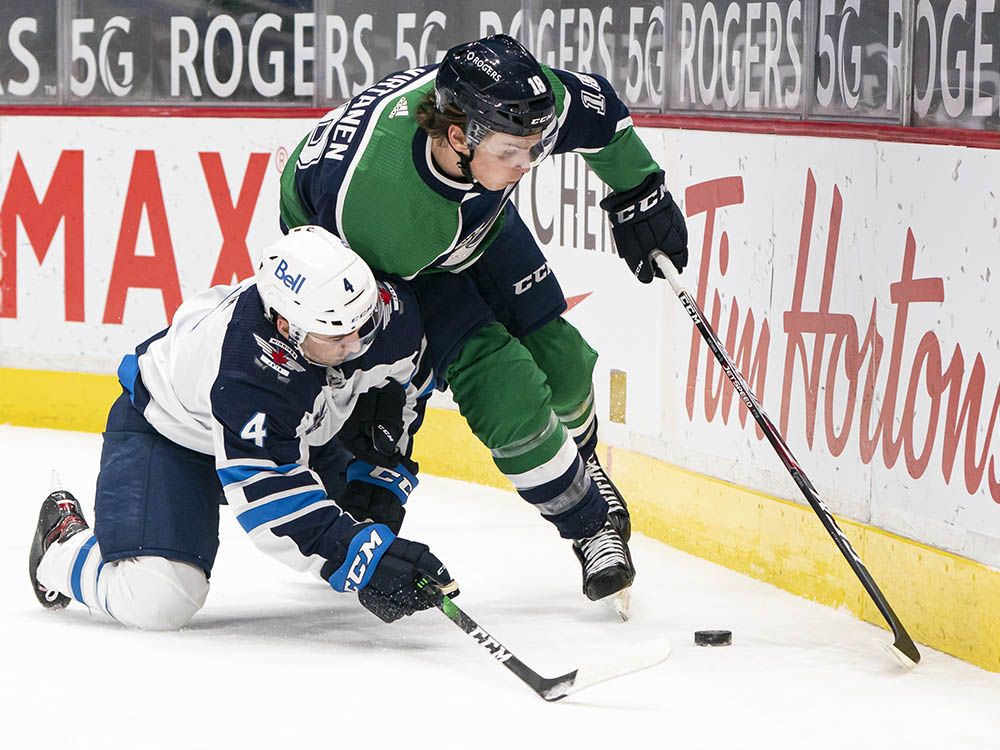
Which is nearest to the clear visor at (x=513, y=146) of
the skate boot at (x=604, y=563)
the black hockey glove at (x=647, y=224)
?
the black hockey glove at (x=647, y=224)

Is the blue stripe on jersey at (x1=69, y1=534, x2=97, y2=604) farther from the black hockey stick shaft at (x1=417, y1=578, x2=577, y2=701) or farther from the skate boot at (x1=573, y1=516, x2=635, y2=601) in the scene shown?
the skate boot at (x1=573, y1=516, x2=635, y2=601)

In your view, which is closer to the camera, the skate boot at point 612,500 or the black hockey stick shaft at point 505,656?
the black hockey stick shaft at point 505,656

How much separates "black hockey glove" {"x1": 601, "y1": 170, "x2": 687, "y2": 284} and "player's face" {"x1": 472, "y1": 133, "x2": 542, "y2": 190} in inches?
19.6

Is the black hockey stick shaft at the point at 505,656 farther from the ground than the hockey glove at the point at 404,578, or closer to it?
closer to it

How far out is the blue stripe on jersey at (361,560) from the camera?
316 centimetres

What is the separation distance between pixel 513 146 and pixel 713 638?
1002mm

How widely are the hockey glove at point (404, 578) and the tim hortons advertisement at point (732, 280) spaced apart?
3.16 feet

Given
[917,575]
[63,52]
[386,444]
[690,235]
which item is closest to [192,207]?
[63,52]

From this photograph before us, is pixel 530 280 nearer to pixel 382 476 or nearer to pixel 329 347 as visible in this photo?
pixel 382 476

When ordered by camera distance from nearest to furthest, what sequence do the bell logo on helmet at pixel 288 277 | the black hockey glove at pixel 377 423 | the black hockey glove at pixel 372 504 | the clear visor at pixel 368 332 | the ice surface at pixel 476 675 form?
the ice surface at pixel 476 675 → the bell logo on helmet at pixel 288 277 → the clear visor at pixel 368 332 → the black hockey glove at pixel 377 423 → the black hockey glove at pixel 372 504

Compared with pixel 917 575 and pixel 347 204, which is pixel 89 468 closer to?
pixel 347 204

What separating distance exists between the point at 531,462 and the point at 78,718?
1.05m

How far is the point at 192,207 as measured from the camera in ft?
19.2

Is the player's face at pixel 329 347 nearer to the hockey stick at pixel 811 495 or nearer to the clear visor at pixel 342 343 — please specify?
the clear visor at pixel 342 343
